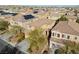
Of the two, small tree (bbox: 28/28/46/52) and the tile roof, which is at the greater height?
the tile roof

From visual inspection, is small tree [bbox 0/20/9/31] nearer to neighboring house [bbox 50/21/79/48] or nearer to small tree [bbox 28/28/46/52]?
small tree [bbox 28/28/46/52]

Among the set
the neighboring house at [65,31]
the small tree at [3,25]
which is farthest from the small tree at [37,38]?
the small tree at [3,25]

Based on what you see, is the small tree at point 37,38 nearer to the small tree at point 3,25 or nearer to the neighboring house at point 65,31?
the neighboring house at point 65,31

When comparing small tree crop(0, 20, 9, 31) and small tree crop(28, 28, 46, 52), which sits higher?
small tree crop(0, 20, 9, 31)

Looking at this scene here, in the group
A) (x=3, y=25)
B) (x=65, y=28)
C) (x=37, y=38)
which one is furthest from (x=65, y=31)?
(x=3, y=25)

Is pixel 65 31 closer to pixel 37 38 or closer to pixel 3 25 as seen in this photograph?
pixel 37 38

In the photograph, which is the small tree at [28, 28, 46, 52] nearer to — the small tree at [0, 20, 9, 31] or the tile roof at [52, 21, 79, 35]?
the tile roof at [52, 21, 79, 35]

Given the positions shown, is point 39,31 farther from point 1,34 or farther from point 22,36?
point 1,34

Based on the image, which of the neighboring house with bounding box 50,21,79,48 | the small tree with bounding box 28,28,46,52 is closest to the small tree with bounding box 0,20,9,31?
the small tree with bounding box 28,28,46,52
